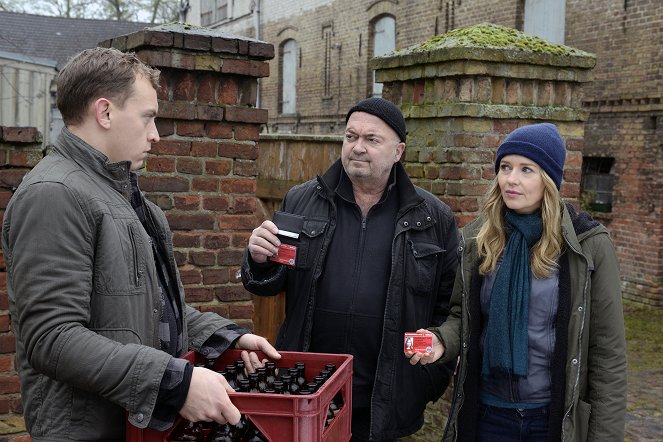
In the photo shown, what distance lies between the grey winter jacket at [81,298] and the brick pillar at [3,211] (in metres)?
1.39

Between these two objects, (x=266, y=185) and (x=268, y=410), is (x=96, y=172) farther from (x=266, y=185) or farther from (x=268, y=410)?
(x=266, y=185)

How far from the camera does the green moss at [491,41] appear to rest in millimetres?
4473

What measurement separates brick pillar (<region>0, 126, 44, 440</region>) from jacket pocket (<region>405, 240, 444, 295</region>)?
1.85 meters

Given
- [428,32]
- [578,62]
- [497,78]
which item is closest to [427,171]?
[497,78]

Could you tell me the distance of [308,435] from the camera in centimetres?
219

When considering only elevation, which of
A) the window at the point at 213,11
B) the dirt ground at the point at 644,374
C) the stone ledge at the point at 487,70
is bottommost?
the dirt ground at the point at 644,374

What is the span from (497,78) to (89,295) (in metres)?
3.08

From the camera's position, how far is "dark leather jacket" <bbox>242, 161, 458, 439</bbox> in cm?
331

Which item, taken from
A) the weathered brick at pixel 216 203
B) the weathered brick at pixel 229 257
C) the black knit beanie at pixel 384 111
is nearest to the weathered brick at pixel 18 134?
the weathered brick at pixel 216 203

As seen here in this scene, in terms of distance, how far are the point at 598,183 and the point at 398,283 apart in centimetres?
982

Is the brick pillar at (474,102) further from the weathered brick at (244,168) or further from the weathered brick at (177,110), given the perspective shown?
the weathered brick at (177,110)

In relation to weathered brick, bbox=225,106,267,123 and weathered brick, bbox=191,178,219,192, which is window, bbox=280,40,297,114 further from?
weathered brick, bbox=191,178,219,192

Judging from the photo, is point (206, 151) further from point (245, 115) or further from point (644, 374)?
point (644, 374)

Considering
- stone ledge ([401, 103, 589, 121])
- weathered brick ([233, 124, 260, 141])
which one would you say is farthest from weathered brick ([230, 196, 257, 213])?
stone ledge ([401, 103, 589, 121])
